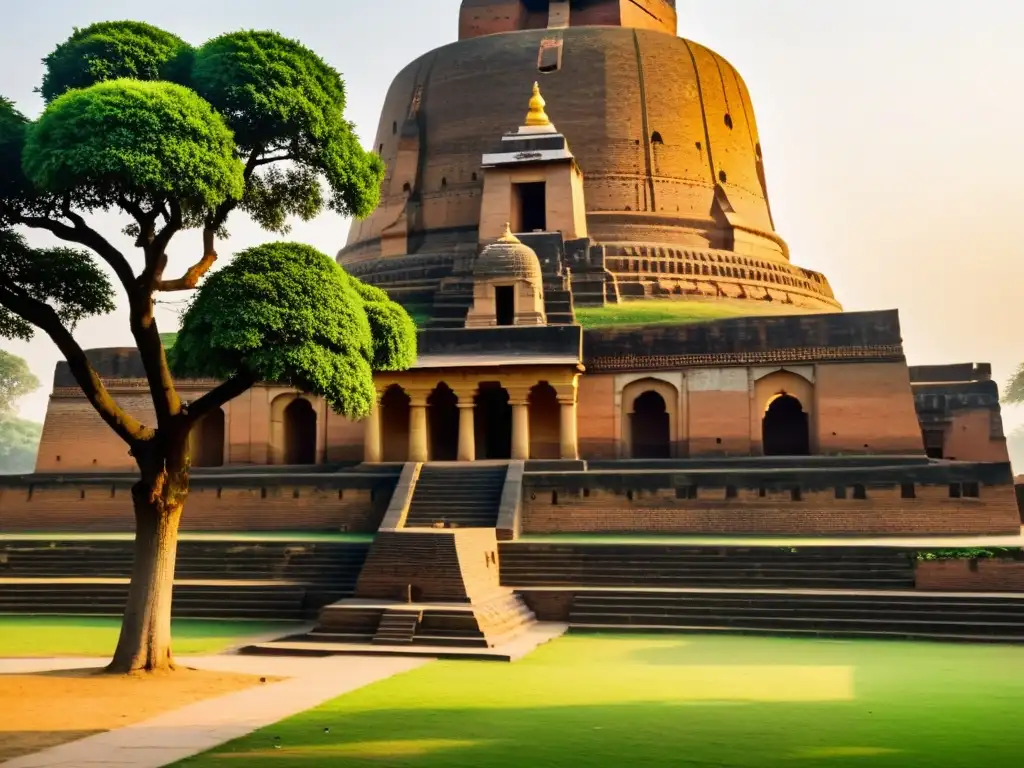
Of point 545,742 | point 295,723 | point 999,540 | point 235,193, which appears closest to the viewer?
point 545,742

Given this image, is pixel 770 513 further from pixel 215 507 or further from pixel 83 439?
pixel 83 439

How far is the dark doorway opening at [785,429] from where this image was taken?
23422 mm

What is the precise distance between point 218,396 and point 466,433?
1040 cm

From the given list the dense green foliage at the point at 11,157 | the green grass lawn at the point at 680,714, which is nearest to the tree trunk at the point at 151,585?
the green grass lawn at the point at 680,714

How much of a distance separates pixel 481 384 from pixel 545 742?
1400 centimetres

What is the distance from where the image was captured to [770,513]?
59.9 ft

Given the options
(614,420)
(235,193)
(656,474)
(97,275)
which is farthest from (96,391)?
(614,420)

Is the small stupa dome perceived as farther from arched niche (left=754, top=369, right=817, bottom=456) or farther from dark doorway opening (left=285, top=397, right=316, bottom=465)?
arched niche (left=754, top=369, right=817, bottom=456)

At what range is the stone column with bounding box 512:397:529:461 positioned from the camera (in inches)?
824

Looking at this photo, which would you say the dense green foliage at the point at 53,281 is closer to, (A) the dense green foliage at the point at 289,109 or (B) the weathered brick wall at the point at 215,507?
(A) the dense green foliage at the point at 289,109

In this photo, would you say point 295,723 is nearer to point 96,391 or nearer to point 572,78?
point 96,391

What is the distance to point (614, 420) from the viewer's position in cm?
Answer: 2252

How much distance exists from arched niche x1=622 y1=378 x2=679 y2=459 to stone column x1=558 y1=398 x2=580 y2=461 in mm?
1575

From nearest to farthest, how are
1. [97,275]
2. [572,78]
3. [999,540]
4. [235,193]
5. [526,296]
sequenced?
1. [235,193]
2. [97,275]
3. [999,540]
4. [526,296]
5. [572,78]
